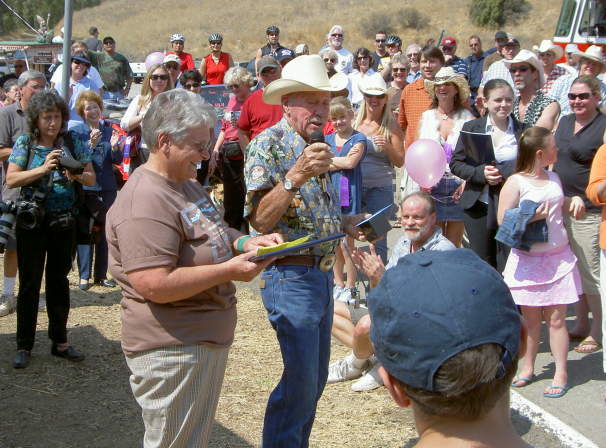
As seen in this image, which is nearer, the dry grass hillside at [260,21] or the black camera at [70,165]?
the black camera at [70,165]

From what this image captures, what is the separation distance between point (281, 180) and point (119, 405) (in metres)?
2.36

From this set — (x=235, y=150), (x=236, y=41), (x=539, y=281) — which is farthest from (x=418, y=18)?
(x=539, y=281)

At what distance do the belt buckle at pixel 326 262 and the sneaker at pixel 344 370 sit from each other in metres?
1.90

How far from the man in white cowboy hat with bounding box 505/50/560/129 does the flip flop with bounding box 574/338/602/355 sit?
1942 millimetres

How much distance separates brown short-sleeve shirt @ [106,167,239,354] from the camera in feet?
9.52

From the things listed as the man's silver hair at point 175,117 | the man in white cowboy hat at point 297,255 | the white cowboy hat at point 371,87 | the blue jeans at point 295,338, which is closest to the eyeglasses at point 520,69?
the white cowboy hat at point 371,87

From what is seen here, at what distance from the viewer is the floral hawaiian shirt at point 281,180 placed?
3.55 meters

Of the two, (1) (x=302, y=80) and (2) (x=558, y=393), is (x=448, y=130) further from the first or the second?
(1) (x=302, y=80)

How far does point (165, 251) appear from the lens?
2885mm

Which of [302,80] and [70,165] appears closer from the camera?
[302,80]

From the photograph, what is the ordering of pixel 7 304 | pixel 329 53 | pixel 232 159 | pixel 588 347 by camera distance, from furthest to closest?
pixel 329 53 → pixel 232 159 → pixel 7 304 → pixel 588 347

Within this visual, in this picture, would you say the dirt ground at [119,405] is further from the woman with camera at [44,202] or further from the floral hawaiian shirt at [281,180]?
the floral hawaiian shirt at [281,180]

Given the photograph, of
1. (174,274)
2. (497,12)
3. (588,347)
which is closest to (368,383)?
(588,347)

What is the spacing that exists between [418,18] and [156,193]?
5021cm
